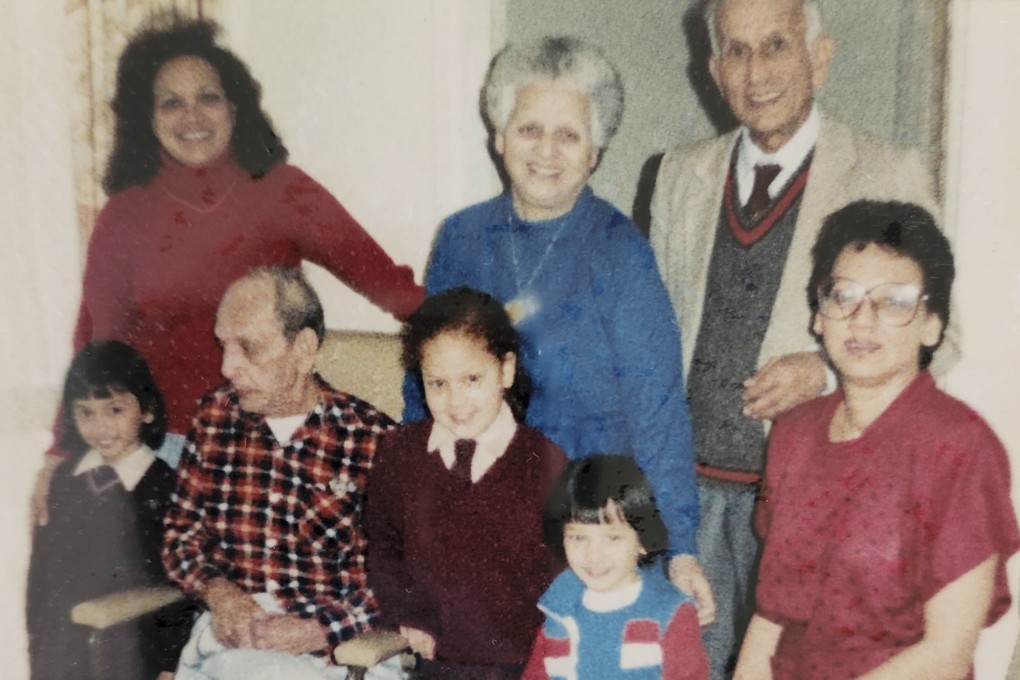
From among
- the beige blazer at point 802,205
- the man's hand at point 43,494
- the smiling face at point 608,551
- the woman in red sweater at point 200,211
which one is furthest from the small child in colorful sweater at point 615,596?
the man's hand at point 43,494

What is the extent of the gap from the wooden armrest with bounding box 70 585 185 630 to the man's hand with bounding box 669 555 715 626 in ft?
2.29

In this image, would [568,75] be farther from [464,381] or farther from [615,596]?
[615,596]

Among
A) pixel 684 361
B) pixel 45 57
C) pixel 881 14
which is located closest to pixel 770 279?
pixel 684 361

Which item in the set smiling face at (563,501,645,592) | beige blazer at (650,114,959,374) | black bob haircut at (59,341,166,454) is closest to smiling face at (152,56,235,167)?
black bob haircut at (59,341,166,454)

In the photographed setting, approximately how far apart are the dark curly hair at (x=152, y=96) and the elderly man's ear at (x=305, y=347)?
0.89 feet

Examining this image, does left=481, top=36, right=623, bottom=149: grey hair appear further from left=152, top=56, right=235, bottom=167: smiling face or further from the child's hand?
the child's hand

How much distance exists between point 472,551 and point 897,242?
2.06 feet

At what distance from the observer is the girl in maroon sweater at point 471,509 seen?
1.14 metres

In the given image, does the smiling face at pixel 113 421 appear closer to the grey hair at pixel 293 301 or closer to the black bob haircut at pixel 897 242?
the grey hair at pixel 293 301

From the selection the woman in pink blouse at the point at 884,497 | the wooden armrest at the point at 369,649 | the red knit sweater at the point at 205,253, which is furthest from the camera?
the red knit sweater at the point at 205,253

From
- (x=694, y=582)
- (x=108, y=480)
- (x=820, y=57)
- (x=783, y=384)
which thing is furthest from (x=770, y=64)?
(x=108, y=480)

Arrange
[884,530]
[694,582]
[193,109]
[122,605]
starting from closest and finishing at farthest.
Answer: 1. [884,530]
2. [694,582]
3. [122,605]
4. [193,109]

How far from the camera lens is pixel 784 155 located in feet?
3.79

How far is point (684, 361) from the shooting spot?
3.94 feet
